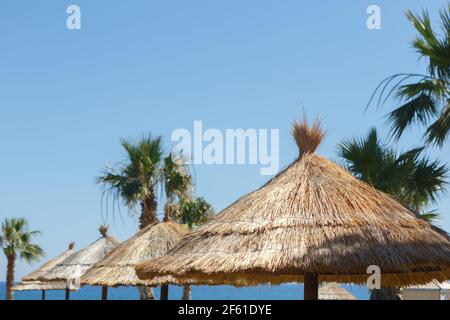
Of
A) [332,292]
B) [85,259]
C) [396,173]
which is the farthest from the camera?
[332,292]

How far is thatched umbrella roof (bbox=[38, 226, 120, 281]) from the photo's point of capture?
19.6 metres

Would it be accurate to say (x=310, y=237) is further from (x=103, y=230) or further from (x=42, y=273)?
(x=42, y=273)

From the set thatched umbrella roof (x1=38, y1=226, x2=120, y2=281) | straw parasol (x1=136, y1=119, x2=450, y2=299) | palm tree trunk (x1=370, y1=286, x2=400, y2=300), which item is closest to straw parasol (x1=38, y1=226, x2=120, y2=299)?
thatched umbrella roof (x1=38, y1=226, x2=120, y2=281)

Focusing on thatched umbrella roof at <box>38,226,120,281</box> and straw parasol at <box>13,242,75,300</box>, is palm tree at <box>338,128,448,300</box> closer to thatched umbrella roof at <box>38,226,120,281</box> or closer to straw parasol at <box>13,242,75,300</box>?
thatched umbrella roof at <box>38,226,120,281</box>

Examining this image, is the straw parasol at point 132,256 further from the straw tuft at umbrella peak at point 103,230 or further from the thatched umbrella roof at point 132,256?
the straw tuft at umbrella peak at point 103,230

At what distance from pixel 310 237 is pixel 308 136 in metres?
2.05

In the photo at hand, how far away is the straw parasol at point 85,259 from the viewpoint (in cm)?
1959

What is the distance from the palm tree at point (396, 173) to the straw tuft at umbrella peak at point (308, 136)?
12.9ft

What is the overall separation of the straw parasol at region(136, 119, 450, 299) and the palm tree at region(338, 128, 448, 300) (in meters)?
4.50

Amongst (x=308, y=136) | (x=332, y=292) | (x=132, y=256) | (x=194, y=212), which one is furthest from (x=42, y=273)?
(x=308, y=136)

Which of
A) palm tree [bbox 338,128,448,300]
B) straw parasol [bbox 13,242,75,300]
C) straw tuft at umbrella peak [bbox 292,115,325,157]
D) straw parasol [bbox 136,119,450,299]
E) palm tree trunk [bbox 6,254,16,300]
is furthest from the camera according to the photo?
palm tree trunk [bbox 6,254,16,300]

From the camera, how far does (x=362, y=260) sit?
721 centimetres

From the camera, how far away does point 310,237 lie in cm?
751
